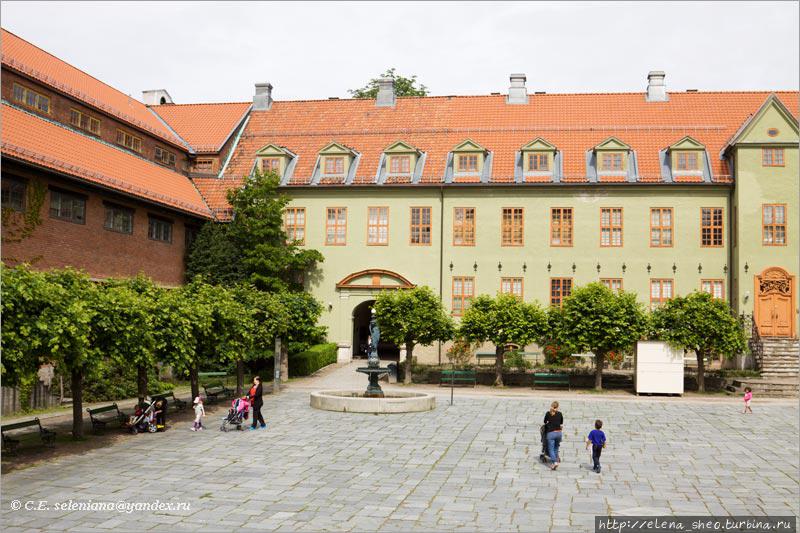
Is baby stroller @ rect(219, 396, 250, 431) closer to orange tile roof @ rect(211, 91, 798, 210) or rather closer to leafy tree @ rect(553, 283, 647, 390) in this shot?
leafy tree @ rect(553, 283, 647, 390)

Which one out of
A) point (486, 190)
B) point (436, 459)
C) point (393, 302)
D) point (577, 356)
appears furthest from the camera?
point (486, 190)

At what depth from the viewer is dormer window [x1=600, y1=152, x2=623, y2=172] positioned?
42.2m

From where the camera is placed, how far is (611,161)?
139 feet

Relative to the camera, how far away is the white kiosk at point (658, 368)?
32.5m

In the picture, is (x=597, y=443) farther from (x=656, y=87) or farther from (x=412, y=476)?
(x=656, y=87)

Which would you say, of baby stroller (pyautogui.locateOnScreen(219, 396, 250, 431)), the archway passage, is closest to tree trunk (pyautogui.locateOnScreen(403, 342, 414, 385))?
the archway passage

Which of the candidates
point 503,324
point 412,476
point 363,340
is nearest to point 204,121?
point 363,340

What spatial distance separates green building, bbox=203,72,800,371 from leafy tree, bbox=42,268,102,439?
23.5 meters

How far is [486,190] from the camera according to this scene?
42875 mm

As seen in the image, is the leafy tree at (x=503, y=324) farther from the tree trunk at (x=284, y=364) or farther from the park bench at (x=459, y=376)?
the tree trunk at (x=284, y=364)

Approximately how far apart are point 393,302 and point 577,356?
1057 centimetres

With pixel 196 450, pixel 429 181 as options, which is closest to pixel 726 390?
pixel 429 181

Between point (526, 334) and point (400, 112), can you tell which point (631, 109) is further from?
point (526, 334)

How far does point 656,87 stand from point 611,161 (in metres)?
8.17
